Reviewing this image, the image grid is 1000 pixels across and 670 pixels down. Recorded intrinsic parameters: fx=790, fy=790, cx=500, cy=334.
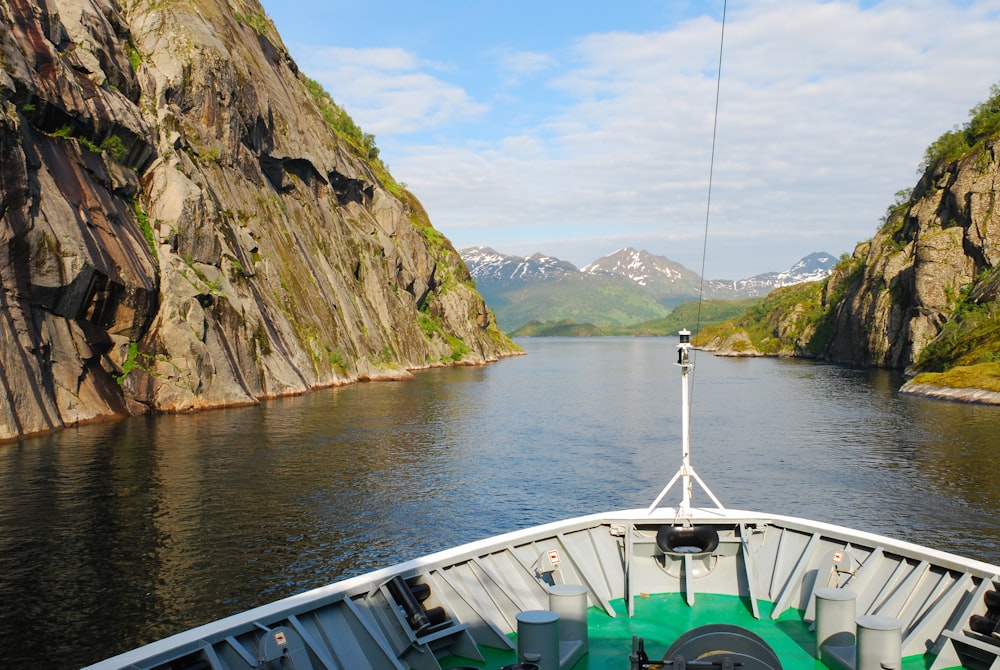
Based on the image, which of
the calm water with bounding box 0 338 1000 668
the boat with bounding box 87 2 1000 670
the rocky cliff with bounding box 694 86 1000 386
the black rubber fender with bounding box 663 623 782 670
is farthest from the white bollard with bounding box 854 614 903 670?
the rocky cliff with bounding box 694 86 1000 386

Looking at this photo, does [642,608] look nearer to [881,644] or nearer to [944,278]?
[881,644]

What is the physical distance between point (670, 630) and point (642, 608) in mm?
1194

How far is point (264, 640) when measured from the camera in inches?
472

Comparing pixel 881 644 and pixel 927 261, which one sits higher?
pixel 927 261

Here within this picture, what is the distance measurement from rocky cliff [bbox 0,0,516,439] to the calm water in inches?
205

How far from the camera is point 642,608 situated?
16.8m

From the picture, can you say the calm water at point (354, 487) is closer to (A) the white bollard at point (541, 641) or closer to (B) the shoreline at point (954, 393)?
(B) the shoreline at point (954, 393)

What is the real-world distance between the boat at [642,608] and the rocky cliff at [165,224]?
43589 mm

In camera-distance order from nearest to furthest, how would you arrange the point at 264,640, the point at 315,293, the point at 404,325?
1. the point at 264,640
2. the point at 315,293
3. the point at 404,325

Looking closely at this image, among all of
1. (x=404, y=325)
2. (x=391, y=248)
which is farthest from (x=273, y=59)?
(x=404, y=325)

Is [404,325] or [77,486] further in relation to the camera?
[404,325]

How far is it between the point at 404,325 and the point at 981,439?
95265mm

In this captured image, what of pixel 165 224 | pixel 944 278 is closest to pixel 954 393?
pixel 944 278

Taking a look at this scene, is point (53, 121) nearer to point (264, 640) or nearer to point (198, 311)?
point (198, 311)
